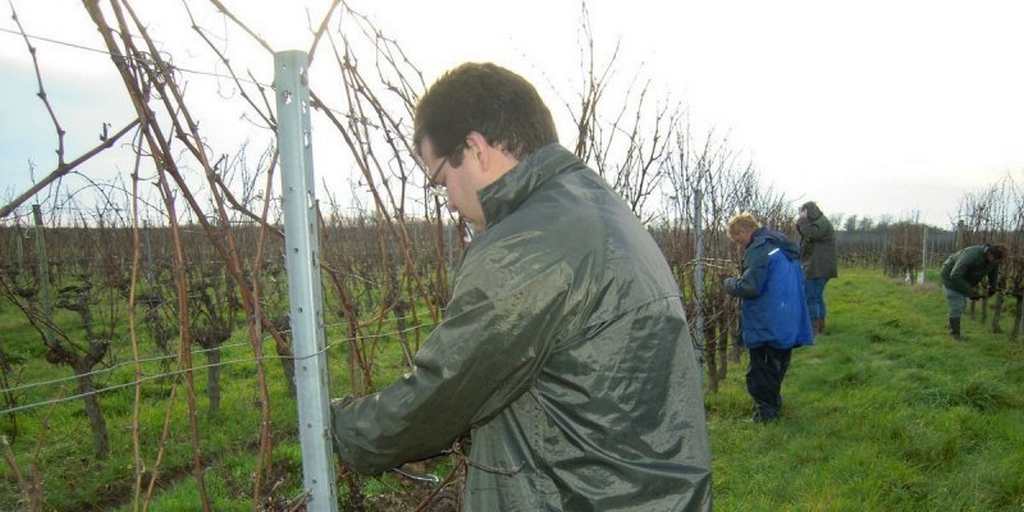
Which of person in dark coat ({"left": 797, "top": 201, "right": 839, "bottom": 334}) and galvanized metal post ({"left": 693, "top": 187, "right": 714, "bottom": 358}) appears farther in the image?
person in dark coat ({"left": 797, "top": 201, "right": 839, "bottom": 334})

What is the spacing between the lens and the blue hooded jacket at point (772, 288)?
4.73 meters

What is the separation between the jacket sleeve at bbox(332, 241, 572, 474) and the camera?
1039mm

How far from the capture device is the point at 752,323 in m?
4.87

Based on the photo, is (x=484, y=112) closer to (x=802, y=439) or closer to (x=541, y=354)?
(x=541, y=354)

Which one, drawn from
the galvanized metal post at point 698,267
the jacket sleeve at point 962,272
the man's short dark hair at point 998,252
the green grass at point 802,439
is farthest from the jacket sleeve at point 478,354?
the jacket sleeve at point 962,272

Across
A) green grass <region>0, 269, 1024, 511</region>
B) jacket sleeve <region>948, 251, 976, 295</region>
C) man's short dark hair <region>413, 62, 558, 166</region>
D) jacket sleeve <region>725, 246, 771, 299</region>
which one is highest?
man's short dark hair <region>413, 62, 558, 166</region>

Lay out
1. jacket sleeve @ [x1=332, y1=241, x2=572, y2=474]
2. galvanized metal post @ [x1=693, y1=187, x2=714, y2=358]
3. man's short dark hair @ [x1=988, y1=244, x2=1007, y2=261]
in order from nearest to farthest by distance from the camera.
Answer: jacket sleeve @ [x1=332, y1=241, x2=572, y2=474], galvanized metal post @ [x1=693, y1=187, x2=714, y2=358], man's short dark hair @ [x1=988, y1=244, x2=1007, y2=261]

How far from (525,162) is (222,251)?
796 millimetres

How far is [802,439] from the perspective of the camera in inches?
186

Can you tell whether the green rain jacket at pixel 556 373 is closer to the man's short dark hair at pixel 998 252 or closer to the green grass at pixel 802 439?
the green grass at pixel 802 439

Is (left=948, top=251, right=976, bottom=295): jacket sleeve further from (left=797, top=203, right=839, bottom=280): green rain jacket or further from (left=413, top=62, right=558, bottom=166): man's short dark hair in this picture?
(left=413, top=62, right=558, bottom=166): man's short dark hair

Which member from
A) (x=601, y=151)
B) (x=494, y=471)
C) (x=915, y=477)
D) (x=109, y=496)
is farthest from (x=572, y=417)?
(x=109, y=496)

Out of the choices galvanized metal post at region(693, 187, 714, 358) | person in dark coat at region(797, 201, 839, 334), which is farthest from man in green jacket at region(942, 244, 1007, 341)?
galvanized metal post at region(693, 187, 714, 358)

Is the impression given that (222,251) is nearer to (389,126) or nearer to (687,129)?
(389,126)
